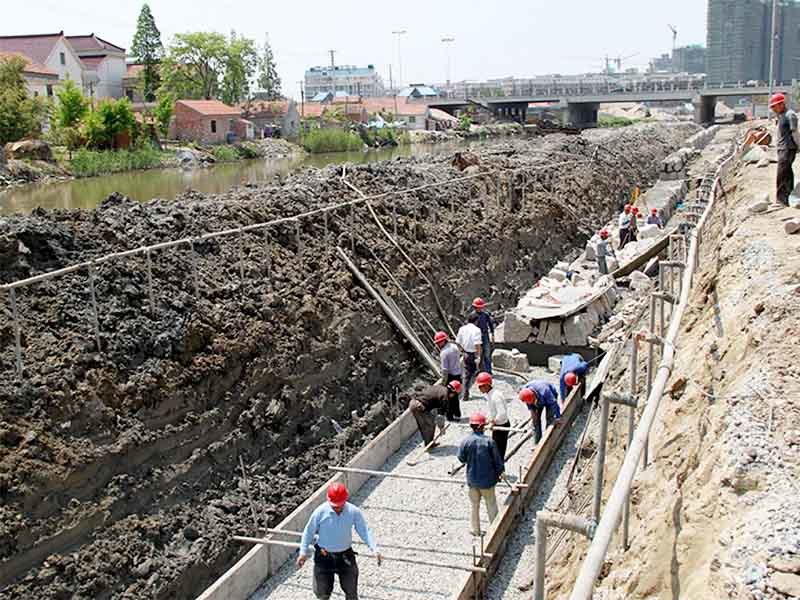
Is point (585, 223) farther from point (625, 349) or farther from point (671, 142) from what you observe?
point (671, 142)

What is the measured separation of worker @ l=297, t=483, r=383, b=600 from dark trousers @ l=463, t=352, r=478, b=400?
6.41 metres

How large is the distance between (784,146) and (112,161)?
40.2 metres

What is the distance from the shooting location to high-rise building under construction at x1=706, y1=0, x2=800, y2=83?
139 m

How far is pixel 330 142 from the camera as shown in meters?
65.2

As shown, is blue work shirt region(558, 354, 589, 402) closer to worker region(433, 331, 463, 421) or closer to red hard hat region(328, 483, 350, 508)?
worker region(433, 331, 463, 421)

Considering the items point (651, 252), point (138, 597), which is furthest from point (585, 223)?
point (138, 597)

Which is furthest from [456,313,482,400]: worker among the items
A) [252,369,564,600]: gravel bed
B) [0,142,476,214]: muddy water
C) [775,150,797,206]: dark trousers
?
[0,142,476,214]: muddy water

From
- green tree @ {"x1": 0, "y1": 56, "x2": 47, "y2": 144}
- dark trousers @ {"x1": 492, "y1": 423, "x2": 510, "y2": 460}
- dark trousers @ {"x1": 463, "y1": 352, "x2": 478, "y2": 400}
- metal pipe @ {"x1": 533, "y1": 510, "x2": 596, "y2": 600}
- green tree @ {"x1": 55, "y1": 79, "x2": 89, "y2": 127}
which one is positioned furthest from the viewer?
green tree @ {"x1": 55, "y1": 79, "x2": 89, "y2": 127}

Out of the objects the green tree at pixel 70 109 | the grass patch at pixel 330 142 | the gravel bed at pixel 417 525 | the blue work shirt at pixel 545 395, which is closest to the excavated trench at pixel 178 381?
the gravel bed at pixel 417 525

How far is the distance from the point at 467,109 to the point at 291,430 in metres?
92.9

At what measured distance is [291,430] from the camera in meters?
11.3

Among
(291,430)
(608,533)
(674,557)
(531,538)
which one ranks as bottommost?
(531,538)

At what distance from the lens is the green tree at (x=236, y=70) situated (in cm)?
8081

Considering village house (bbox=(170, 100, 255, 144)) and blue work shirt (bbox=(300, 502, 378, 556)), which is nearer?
blue work shirt (bbox=(300, 502, 378, 556))
